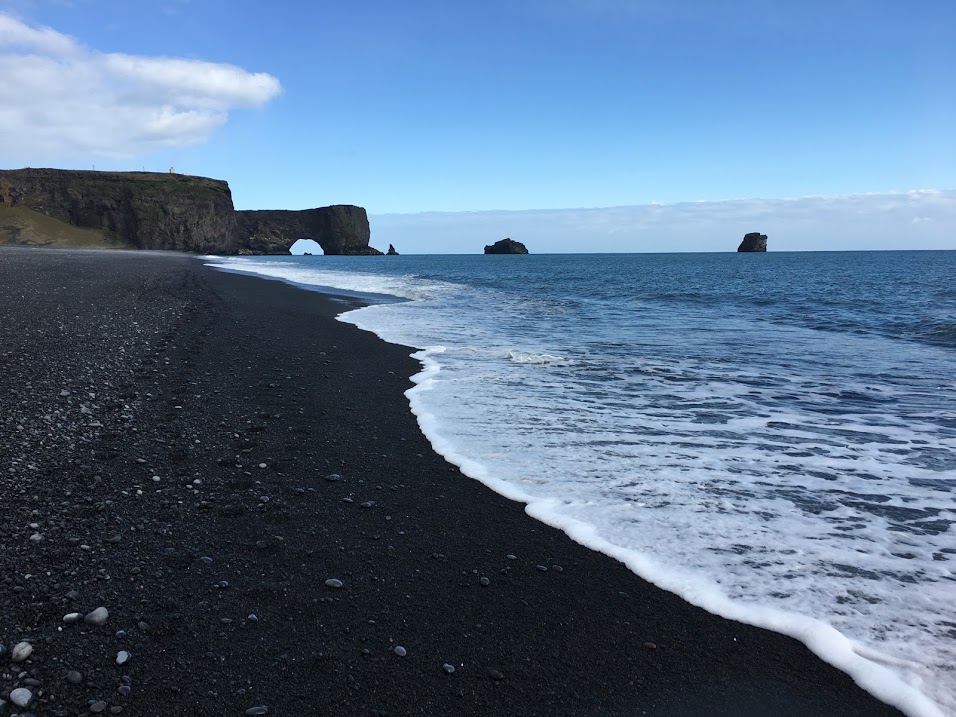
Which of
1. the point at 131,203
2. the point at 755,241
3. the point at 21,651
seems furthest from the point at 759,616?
the point at 755,241

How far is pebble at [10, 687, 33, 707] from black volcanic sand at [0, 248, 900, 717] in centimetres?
3

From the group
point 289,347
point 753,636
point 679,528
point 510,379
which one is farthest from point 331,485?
point 289,347

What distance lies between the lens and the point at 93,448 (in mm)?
4508

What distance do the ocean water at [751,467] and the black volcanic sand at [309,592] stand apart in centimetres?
29

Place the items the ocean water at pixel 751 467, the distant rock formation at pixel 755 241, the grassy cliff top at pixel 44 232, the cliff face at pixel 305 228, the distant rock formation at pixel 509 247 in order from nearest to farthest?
the ocean water at pixel 751 467 < the grassy cliff top at pixel 44 232 < the cliff face at pixel 305 228 < the distant rock formation at pixel 755 241 < the distant rock formation at pixel 509 247

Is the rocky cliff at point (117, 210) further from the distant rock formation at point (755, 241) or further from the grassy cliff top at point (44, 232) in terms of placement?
the distant rock formation at point (755, 241)

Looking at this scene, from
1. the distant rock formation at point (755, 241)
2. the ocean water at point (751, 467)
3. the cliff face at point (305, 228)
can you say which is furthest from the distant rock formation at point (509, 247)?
the ocean water at point (751, 467)

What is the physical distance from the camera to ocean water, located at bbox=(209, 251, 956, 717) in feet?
10.0

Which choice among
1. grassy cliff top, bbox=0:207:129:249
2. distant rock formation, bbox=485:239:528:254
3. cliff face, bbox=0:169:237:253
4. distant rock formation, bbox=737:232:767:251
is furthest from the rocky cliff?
distant rock formation, bbox=737:232:767:251

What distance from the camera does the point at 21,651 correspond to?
7.68 ft

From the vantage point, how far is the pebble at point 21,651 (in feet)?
7.63

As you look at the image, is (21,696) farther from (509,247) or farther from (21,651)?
(509,247)

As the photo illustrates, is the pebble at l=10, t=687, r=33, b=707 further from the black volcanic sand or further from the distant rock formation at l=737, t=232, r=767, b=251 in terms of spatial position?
the distant rock formation at l=737, t=232, r=767, b=251

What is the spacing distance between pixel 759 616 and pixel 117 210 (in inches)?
4029
